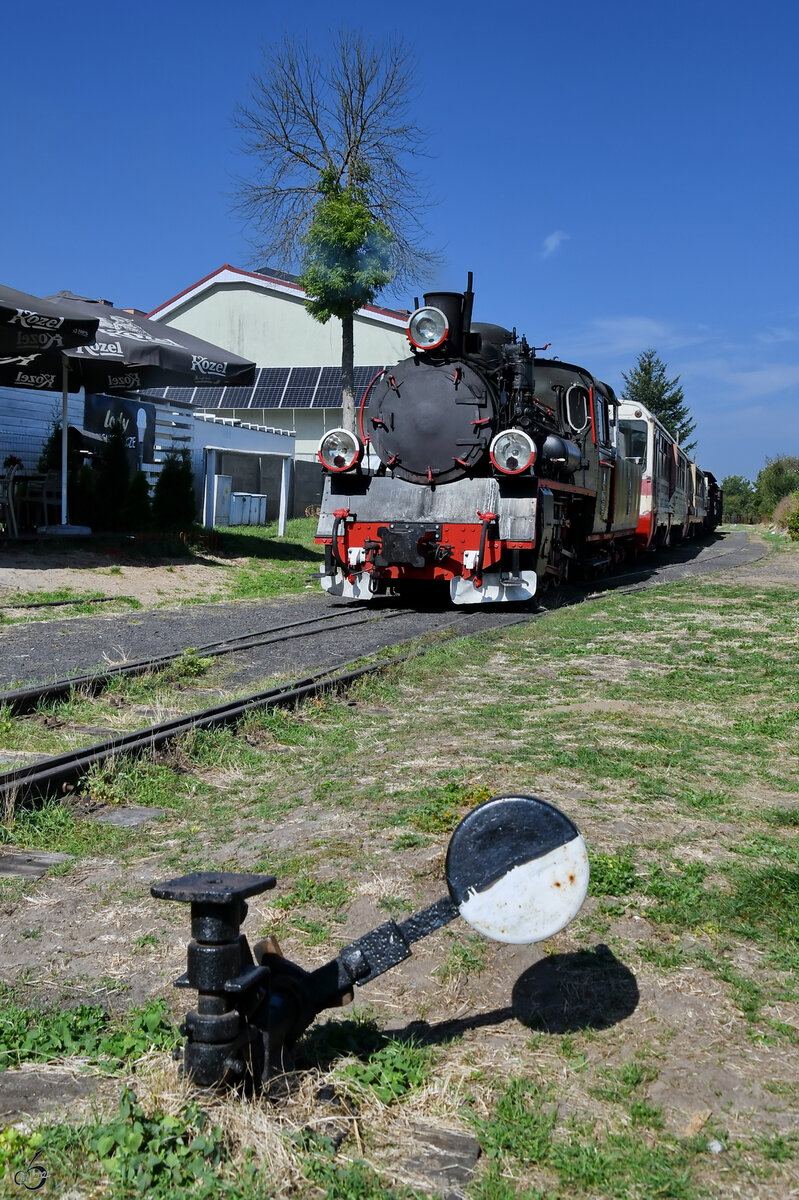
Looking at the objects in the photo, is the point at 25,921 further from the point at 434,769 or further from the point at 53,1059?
the point at 434,769

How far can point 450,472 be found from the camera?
38.1ft

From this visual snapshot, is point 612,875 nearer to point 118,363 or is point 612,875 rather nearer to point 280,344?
point 118,363

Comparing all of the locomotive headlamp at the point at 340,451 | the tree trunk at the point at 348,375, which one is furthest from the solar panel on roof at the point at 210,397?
the locomotive headlamp at the point at 340,451

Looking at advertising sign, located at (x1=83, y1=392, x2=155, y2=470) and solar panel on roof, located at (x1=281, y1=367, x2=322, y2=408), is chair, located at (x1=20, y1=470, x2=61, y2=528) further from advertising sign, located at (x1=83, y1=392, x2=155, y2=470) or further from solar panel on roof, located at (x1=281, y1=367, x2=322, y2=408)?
solar panel on roof, located at (x1=281, y1=367, x2=322, y2=408)

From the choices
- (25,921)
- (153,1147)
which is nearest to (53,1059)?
(153,1147)

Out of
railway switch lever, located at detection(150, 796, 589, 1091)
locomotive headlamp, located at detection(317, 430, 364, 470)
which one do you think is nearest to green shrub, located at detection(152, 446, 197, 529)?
locomotive headlamp, located at detection(317, 430, 364, 470)

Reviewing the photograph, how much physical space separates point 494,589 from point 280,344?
86.8 ft

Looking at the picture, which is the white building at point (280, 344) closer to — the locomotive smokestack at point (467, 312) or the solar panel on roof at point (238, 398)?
the solar panel on roof at point (238, 398)

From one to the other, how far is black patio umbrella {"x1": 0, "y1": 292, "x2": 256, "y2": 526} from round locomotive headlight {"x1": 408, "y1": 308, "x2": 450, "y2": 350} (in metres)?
5.00

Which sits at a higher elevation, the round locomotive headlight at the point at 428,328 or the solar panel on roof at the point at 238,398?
the solar panel on roof at the point at 238,398

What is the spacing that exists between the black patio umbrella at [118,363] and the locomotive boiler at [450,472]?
16.0ft

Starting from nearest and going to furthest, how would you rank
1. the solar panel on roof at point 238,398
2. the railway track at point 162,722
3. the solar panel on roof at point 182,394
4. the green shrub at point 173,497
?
1. the railway track at point 162,722
2. the green shrub at point 173,497
3. the solar panel on roof at point 238,398
4. the solar panel on roof at point 182,394

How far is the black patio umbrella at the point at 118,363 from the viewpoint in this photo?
15.4 metres

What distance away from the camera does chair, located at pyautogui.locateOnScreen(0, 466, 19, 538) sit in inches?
597
